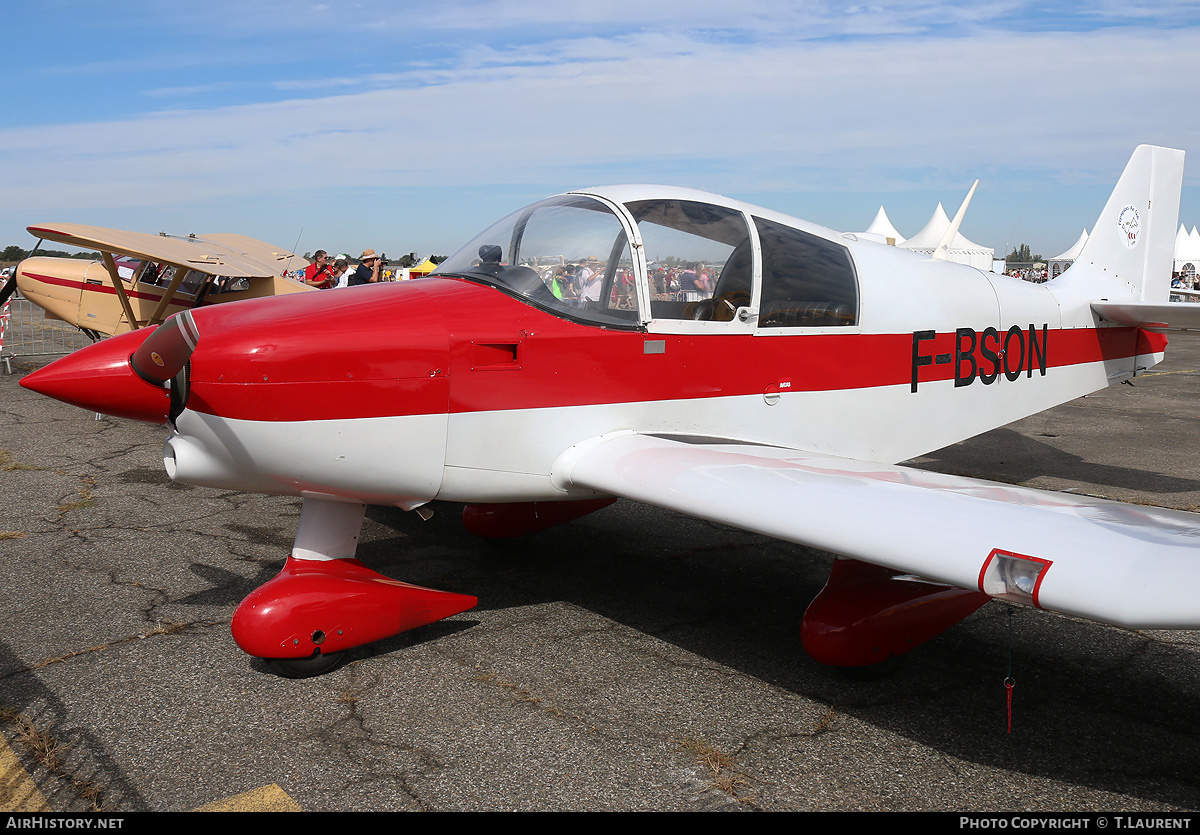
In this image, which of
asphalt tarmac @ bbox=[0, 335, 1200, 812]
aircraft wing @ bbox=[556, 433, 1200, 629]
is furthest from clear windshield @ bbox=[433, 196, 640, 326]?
asphalt tarmac @ bbox=[0, 335, 1200, 812]

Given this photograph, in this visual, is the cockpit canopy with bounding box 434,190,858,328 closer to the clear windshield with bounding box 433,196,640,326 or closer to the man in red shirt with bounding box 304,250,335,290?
the clear windshield with bounding box 433,196,640,326

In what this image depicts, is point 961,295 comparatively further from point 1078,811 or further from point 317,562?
point 317,562

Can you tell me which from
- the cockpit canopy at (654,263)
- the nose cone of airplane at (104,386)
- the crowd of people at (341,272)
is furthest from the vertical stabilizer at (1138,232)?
the crowd of people at (341,272)

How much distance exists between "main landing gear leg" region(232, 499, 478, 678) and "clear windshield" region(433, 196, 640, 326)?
4.32ft

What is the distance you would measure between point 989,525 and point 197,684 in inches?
126

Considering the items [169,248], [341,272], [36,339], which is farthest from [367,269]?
[36,339]

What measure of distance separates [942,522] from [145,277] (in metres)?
12.0

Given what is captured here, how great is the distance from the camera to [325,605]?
3.80 m

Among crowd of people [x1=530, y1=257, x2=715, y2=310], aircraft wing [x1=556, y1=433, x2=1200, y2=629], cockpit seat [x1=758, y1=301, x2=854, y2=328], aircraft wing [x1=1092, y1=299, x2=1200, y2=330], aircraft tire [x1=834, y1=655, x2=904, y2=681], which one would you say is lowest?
aircraft tire [x1=834, y1=655, x2=904, y2=681]

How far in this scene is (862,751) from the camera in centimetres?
326

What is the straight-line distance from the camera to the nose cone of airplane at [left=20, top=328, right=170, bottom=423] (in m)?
3.71

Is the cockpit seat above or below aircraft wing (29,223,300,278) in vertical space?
below

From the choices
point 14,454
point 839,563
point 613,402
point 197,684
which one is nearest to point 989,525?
point 839,563

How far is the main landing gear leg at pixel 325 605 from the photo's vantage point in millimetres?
3682
